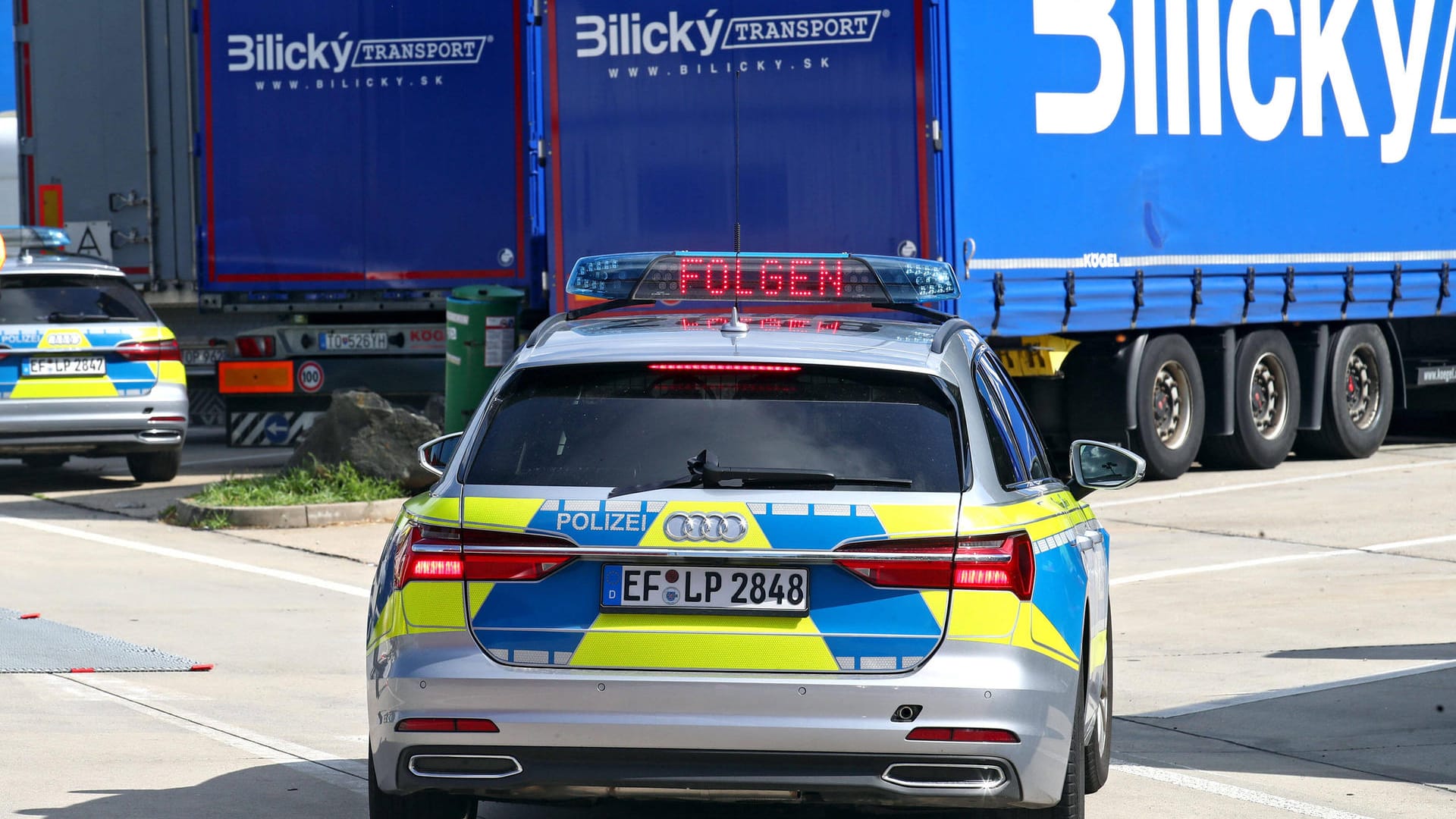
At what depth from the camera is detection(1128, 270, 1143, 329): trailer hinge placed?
15.1 meters

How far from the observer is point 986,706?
14.9ft

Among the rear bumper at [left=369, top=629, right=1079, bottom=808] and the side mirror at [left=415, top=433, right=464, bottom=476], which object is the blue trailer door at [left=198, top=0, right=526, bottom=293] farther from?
the rear bumper at [left=369, top=629, right=1079, bottom=808]

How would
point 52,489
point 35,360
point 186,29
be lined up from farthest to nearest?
1. point 186,29
2. point 52,489
3. point 35,360

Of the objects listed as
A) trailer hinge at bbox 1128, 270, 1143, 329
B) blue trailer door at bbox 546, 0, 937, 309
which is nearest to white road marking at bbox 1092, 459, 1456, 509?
trailer hinge at bbox 1128, 270, 1143, 329

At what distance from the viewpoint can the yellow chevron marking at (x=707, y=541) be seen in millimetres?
4578

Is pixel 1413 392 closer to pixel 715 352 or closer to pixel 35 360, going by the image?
pixel 35 360

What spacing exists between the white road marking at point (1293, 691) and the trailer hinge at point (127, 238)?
13519 mm

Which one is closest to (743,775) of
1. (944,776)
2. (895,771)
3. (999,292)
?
(895,771)

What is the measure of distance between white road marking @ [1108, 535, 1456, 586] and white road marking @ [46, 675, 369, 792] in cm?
522

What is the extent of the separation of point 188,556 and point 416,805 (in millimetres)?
7107

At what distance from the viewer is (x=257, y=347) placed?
53.5ft

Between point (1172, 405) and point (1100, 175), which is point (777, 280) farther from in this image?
point (1172, 405)

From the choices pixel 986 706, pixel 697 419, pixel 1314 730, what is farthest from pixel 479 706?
pixel 1314 730

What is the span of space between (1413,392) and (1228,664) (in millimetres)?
11106
